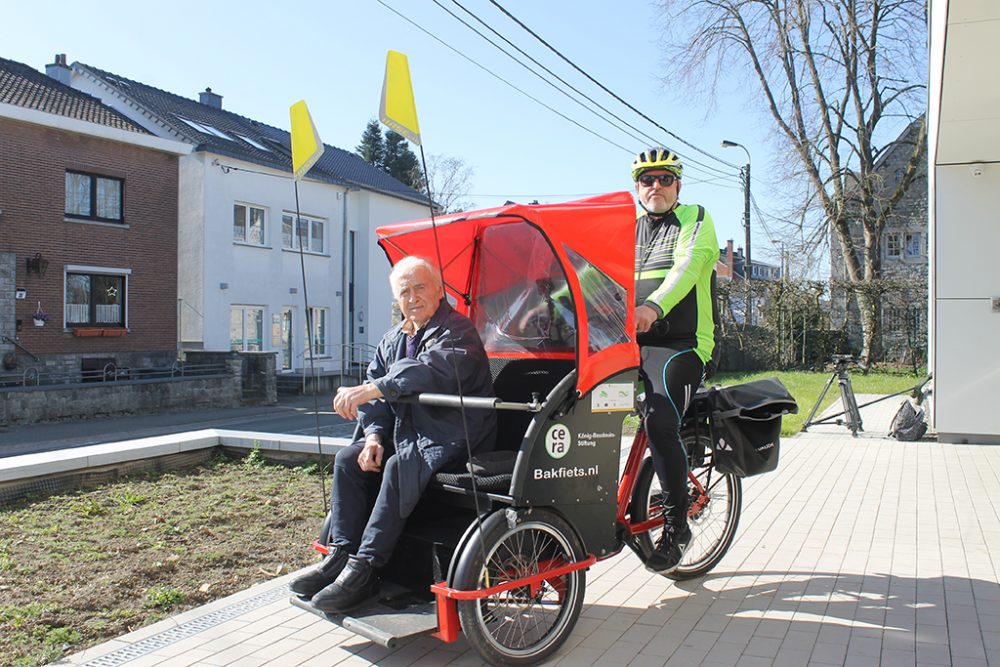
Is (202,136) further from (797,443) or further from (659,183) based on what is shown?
(659,183)

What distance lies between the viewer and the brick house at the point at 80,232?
2069 cm

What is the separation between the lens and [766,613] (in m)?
4.29

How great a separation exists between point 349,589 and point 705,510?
2.26 m

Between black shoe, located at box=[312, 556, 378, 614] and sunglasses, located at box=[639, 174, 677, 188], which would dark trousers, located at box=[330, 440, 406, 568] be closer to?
black shoe, located at box=[312, 556, 378, 614]

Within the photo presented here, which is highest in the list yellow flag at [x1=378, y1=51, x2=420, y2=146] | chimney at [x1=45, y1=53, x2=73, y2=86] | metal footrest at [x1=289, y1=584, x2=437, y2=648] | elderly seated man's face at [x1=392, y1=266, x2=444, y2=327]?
chimney at [x1=45, y1=53, x2=73, y2=86]

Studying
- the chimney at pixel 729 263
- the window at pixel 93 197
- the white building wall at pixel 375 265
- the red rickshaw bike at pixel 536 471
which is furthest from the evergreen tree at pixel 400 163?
the red rickshaw bike at pixel 536 471

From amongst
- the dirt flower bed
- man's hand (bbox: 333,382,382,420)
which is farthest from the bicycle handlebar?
the dirt flower bed

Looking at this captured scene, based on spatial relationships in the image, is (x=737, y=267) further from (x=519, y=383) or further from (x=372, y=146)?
(x=519, y=383)

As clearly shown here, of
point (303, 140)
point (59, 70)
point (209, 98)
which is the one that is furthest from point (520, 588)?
point (209, 98)

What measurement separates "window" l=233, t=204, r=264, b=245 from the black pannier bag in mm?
23750

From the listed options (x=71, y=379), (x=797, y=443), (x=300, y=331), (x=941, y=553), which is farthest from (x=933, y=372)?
(x=300, y=331)

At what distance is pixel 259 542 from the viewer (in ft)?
18.0

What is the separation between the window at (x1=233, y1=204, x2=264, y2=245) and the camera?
26.5m

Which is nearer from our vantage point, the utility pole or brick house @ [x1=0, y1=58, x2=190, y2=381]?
brick house @ [x1=0, y1=58, x2=190, y2=381]
